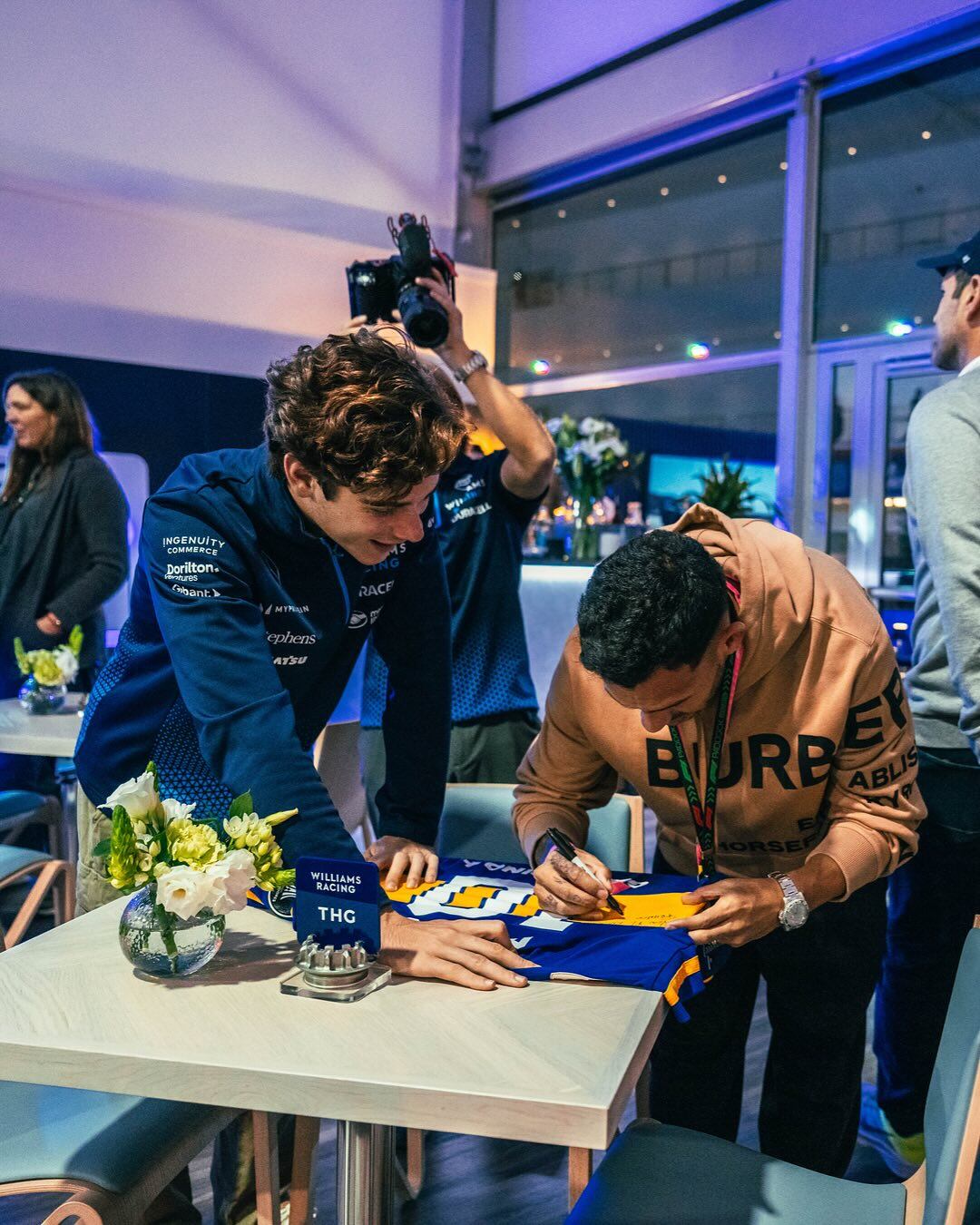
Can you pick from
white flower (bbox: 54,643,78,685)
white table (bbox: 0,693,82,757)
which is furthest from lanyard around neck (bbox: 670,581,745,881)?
white flower (bbox: 54,643,78,685)

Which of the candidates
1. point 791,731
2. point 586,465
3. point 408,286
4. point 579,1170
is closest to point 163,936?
point 579,1170

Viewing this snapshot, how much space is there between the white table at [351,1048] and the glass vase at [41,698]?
6.81 ft

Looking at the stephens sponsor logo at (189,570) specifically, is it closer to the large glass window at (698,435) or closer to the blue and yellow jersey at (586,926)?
the blue and yellow jersey at (586,926)

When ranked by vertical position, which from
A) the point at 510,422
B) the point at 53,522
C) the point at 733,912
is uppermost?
the point at 510,422

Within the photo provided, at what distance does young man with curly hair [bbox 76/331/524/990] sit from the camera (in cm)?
141

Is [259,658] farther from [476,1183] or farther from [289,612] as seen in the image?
[476,1183]

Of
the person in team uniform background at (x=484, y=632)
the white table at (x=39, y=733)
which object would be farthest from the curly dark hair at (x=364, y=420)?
the white table at (x=39, y=733)

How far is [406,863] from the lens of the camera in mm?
1723

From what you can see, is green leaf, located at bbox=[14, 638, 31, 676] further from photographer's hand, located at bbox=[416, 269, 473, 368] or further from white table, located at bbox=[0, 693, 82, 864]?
photographer's hand, located at bbox=[416, 269, 473, 368]

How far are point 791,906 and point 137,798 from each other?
859 mm

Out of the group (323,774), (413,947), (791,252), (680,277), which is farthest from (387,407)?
(680,277)

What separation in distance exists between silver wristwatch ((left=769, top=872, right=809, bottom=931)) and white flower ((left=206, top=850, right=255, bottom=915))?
71 cm

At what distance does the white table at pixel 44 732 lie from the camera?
9.76ft

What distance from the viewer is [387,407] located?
4.60ft
